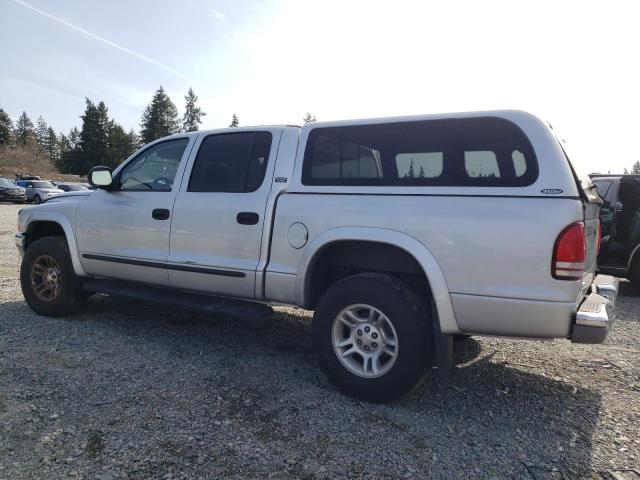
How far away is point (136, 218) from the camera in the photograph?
14.2 feet

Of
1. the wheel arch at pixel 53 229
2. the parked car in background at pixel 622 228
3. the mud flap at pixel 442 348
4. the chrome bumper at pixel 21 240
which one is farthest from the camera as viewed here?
the parked car in background at pixel 622 228

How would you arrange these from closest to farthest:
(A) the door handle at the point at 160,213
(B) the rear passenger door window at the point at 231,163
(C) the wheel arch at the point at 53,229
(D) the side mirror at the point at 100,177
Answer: (B) the rear passenger door window at the point at 231,163, (A) the door handle at the point at 160,213, (D) the side mirror at the point at 100,177, (C) the wheel arch at the point at 53,229

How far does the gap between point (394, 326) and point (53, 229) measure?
4.26m

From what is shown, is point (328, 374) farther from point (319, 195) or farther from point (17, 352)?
point (17, 352)

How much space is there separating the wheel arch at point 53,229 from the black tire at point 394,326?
2.96 meters

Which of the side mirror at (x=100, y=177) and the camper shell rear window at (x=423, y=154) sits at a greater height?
the camper shell rear window at (x=423, y=154)

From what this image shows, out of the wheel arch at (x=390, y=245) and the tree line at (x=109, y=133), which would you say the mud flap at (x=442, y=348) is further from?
the tree line at (x=109, y=133)

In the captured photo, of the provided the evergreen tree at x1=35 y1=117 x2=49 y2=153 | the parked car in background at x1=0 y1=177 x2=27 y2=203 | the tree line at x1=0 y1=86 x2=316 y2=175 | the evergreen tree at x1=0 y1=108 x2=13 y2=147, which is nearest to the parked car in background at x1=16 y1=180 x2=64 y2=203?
the parked car in background at x1=0 y1=177 x2=27 y2=203

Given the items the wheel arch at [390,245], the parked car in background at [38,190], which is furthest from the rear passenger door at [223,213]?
the parked car in background at [38,190]

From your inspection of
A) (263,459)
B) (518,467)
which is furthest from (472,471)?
(263,459)

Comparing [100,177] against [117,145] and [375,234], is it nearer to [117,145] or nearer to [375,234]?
[375,234]

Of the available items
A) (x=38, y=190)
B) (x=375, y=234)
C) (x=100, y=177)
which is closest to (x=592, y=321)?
(x=375, y=234)

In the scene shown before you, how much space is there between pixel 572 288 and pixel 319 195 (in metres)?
1.79

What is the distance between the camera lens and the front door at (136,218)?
4.18m
